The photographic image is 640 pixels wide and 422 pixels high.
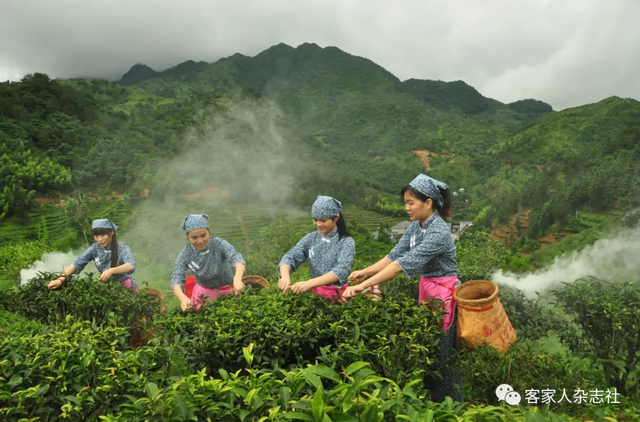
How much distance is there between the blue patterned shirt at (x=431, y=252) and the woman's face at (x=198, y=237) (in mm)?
1823

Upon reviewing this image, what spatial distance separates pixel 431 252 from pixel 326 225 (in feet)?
2.91

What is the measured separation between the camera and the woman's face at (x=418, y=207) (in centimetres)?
279

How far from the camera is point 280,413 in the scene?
129cm

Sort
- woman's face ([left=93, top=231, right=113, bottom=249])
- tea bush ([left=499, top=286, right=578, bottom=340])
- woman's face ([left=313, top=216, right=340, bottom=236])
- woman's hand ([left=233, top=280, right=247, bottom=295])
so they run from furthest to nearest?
woman's face ([left=93, top=231, right=113, bottom=249])
tea bush ([left=499, top=286, right=578, bottom=340])
woman's face ([left=313, top=216, right=340, bottom=236])
woman's hand ([left=233, top=280, right=247, bottom=295])

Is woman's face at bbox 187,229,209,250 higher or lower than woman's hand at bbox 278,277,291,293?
higher

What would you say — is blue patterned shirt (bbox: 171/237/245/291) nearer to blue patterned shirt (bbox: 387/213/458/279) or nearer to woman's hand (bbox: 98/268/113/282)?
A: woman's hand (bbox: 98/268/113/282)

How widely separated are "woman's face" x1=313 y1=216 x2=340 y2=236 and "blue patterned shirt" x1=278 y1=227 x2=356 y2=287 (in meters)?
0.04

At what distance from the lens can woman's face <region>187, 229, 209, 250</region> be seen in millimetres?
3652

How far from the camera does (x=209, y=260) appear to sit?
3.83m

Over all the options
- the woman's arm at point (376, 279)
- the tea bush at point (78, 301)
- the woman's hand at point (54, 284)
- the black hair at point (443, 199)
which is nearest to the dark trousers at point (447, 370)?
the woman's arm at point (376, 279)

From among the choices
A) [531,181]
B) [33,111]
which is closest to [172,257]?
[33,111]

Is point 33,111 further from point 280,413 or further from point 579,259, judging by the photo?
point 579,259

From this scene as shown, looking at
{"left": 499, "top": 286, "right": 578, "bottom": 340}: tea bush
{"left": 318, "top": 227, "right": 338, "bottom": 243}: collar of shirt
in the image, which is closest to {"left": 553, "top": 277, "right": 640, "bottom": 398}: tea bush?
{"left": 499, "top": 286, "right": 578, "bottom": 340}: tea bush

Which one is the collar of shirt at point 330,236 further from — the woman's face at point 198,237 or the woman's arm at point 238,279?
the woman's face at point 198,237
